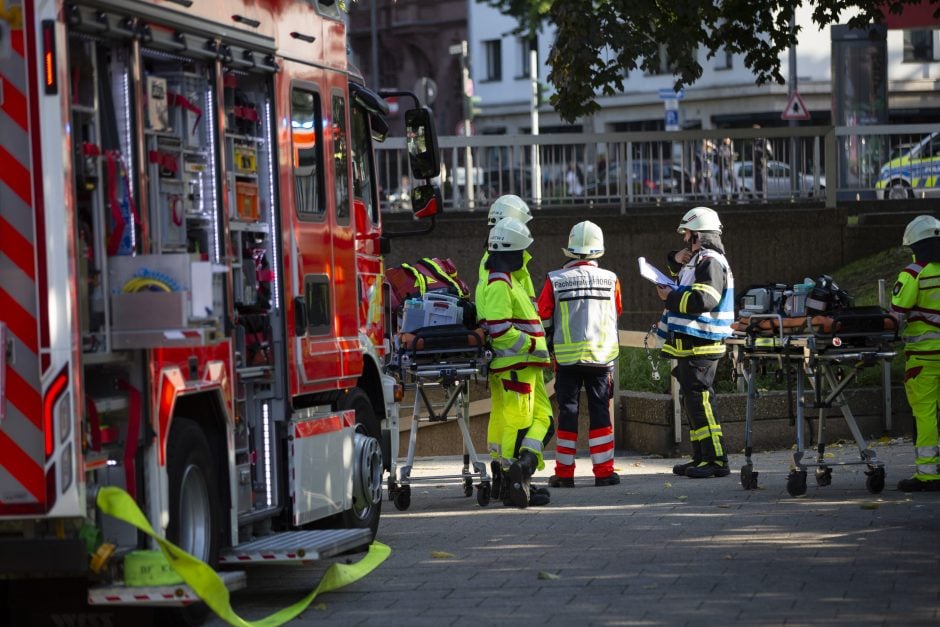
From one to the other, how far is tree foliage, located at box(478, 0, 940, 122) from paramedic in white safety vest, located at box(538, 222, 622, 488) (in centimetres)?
500

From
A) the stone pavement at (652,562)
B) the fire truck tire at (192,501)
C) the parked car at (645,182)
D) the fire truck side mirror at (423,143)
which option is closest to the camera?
the fire truck tire at (192,501)

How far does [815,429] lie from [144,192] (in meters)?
9.12

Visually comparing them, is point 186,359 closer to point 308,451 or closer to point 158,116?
point 158,116

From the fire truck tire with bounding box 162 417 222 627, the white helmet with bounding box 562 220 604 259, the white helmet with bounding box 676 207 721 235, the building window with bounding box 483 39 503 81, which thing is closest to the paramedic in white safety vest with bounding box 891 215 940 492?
the white helmet with bounding box 676 207 721 235

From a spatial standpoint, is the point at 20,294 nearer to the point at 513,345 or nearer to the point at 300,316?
the point at 300,316

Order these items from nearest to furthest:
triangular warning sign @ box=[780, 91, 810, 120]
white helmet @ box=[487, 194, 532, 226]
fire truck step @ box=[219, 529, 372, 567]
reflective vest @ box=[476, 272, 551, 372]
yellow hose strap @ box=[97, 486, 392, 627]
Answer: yellow hose strap @ box=[97, 486, 392, 627]
fire truck step @ box=[219, 529, 372, 567]
reflective vest @ box=[476, 272, 551, 372]
white helmet @ box=[487, 194, 532, 226]
triangular warning sign @ box=[780, 91, 810, 120]

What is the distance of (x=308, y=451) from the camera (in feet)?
30.4

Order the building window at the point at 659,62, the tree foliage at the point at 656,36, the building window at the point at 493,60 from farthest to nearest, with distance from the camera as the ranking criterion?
1. the building window at the point at 493,60
2. the building window at the point at 659,62
3. the tree foliage at the point at 656,36

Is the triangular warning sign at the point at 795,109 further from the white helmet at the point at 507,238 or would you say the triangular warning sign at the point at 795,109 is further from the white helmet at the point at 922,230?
the white helmet at the point at 507,238

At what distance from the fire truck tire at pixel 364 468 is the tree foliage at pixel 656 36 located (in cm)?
815

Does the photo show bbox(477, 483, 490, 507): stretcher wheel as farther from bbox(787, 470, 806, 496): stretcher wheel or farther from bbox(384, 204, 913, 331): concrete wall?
bbox(384, 204, 913, 331): concrete wall

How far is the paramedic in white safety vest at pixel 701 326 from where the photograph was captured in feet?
44.5

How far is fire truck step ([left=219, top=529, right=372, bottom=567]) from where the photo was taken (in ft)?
27.3

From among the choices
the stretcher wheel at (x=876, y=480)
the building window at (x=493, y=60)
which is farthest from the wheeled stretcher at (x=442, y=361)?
the building window at (x=493, y=60)
